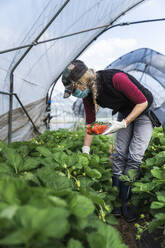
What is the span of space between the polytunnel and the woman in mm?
1028

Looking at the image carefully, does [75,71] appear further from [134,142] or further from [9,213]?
[9,213]

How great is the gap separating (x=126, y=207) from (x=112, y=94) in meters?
1.16

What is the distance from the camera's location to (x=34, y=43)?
2719mm

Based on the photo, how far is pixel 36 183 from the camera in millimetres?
768

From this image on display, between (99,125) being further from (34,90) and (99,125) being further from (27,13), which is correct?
(34,90)

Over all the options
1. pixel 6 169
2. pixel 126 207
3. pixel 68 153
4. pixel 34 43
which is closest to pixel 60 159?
pixel 6 169

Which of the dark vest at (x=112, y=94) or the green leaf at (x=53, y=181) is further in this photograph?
the dark vest at (x=112, y=94)

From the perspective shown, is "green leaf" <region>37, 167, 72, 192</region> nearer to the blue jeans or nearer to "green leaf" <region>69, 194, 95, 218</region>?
"green leaf" <region>69, 194, 95, 218</region>

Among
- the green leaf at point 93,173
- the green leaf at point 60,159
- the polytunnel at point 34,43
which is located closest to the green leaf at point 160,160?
the green leaf at point 93,173

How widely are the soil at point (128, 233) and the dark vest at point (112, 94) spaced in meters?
1.12

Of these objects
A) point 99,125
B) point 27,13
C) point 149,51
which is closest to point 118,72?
point 99,125

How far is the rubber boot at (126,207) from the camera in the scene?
Result: 1.99 m

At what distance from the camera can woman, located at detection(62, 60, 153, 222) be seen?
1852 mm

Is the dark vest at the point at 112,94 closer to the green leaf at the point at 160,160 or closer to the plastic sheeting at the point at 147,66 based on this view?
the green leaf at the point at 160,160
